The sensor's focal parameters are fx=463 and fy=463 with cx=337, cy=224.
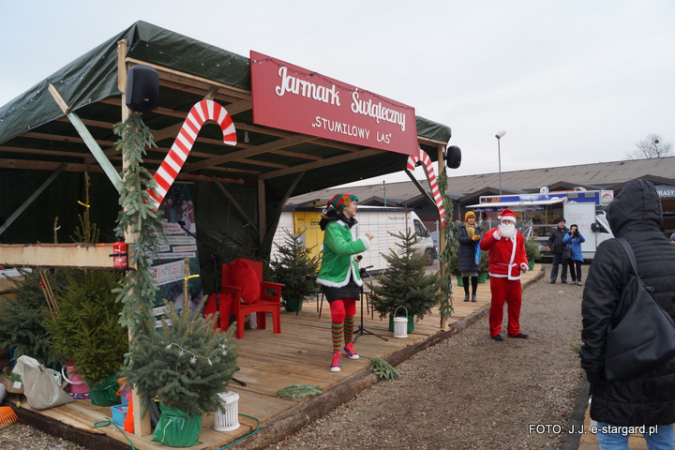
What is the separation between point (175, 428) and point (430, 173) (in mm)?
4686

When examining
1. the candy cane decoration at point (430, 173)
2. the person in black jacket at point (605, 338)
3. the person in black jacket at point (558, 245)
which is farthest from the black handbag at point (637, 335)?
the person in black jacket at point (558, 245)

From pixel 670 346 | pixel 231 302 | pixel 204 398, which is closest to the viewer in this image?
pixel 670 346

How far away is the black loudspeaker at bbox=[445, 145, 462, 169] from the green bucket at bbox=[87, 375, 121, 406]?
5.07 meters

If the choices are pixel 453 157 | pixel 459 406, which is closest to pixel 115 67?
pixel 459 406

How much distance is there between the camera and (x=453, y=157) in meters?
6.71

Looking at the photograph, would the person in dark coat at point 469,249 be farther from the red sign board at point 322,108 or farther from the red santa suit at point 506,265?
the red sign board at point 322,108

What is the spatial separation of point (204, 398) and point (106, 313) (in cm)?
119

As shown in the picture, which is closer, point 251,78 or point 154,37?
point 154,37

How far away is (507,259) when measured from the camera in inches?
246

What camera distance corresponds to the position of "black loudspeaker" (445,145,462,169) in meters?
6.69

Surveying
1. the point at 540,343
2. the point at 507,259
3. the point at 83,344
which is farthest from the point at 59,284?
the point at 540,343

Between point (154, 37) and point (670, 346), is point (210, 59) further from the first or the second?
point (670, 346)

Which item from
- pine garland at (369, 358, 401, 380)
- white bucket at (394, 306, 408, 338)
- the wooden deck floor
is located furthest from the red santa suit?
pine garland at (369, 358, 401, 380)

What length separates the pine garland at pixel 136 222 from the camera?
121 inches
